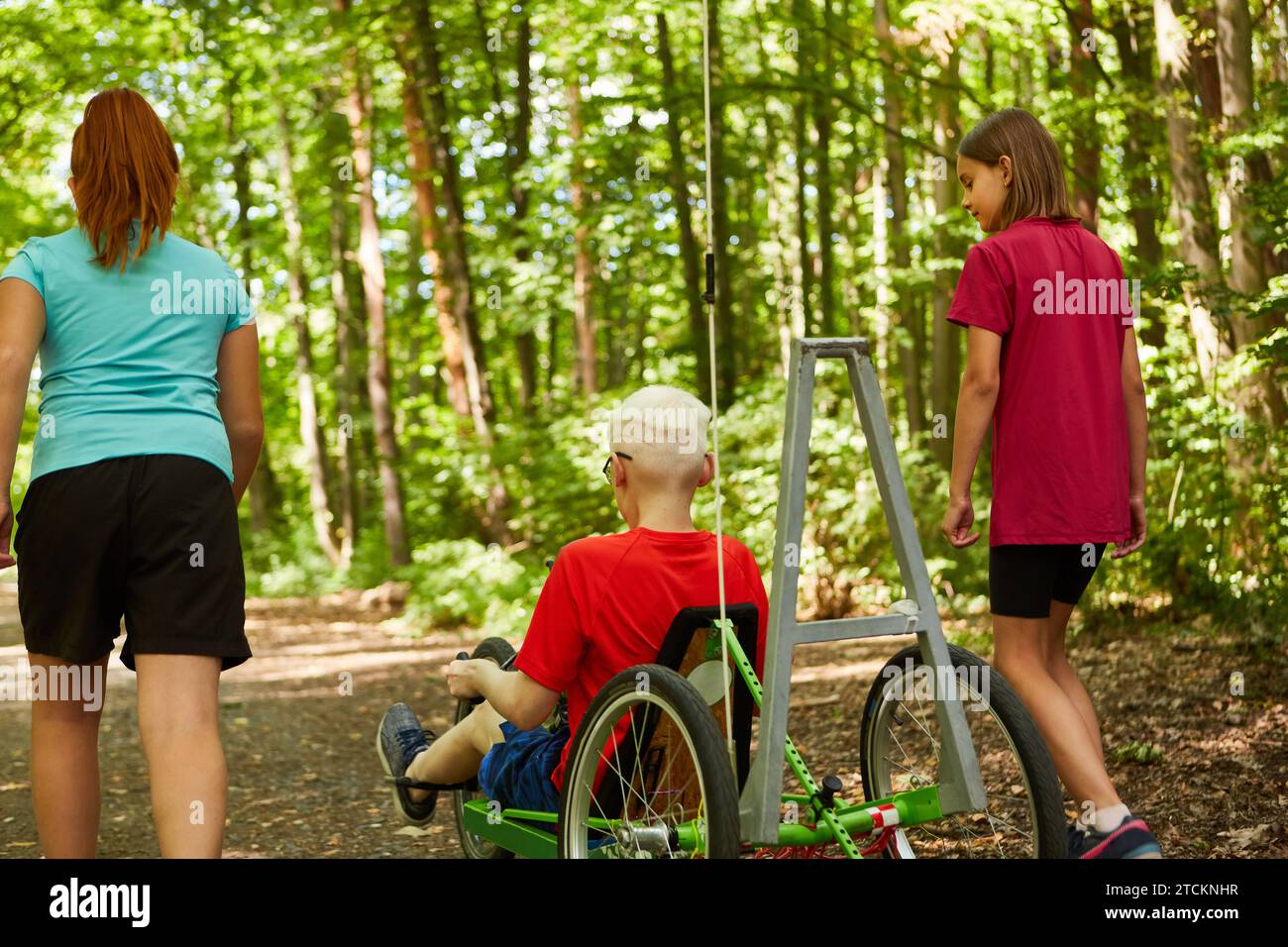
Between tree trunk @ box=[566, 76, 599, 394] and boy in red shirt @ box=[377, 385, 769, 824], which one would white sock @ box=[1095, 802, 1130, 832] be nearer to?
boy in red shirt @ box=[377, 385, 769, 824]

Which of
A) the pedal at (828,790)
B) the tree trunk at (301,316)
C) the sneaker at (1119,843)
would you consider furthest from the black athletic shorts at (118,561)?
the tree trunk at (301,316)

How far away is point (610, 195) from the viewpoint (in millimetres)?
16516

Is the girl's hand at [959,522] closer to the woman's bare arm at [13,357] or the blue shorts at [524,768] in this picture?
the blue shorts at [524,768]

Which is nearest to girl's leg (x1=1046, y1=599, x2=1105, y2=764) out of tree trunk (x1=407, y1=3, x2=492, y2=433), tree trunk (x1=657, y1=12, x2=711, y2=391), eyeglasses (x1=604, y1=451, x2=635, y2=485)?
eyeglasses (x1=604, y1=451, x2=635, y2=485)

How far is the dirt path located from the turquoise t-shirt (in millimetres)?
2370

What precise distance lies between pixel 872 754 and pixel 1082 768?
1.86 feet

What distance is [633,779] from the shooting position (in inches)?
128

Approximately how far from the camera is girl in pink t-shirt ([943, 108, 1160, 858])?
11.3 ft

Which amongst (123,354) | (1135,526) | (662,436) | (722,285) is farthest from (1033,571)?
(722,285)

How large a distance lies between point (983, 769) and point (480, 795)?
207 cm

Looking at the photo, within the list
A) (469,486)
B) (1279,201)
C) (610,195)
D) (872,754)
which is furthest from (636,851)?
(610,195)

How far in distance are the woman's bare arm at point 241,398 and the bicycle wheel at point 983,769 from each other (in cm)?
166
